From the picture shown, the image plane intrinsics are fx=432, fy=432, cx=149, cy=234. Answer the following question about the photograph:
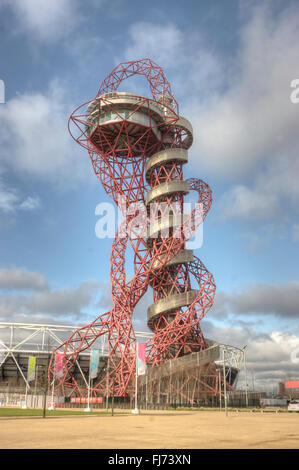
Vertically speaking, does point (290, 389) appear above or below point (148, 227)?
below

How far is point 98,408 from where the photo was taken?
5103 cm

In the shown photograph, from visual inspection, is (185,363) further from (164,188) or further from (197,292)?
(164,188)

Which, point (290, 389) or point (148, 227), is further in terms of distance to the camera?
point (290, 389)

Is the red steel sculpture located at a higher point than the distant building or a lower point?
higher

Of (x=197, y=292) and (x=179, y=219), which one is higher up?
(x=179, y=219)

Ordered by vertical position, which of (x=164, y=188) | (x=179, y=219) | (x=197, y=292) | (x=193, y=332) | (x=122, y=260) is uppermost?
(x=164, y=188)

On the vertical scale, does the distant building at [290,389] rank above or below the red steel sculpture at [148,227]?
below

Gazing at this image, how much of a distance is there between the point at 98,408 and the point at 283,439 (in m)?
40.7

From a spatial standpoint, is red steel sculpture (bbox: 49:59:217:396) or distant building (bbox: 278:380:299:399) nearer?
red steel sculpture (bbox: 49:59:217:396)

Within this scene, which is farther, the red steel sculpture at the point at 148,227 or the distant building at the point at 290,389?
the distant building at the point at 290,389

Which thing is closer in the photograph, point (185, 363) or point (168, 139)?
point (185, 363)
